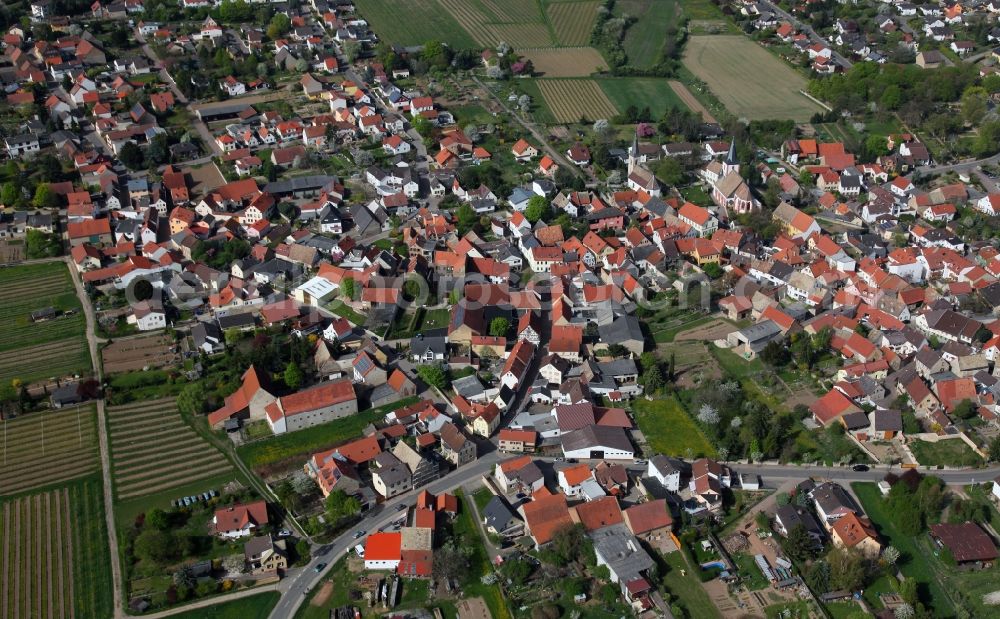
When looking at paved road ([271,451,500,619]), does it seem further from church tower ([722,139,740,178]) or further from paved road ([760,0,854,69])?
paved road ([760,0,854,69])

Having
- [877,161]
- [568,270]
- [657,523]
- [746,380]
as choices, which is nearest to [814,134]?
[877,161]

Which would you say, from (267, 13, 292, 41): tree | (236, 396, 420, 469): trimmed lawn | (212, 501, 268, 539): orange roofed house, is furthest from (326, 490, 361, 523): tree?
(267, 13, 292, 41): tree

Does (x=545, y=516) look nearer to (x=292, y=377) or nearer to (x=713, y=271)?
(x=292, y=377)

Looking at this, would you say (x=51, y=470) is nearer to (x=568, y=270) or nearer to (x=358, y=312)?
(x=358, y=312)

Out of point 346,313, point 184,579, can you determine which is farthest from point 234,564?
point 346,313

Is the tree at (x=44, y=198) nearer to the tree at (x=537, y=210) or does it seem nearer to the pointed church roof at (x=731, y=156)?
the tree at (x=537, y=210)

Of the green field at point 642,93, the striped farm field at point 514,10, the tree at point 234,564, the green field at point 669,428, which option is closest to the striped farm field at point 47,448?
the tree at point 234,564
